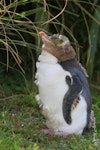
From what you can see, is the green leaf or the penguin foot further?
the green leaf

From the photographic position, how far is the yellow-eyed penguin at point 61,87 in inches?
96.3

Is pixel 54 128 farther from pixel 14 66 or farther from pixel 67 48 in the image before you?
pixel 14 66

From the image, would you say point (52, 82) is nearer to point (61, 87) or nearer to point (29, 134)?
point (61, 87)

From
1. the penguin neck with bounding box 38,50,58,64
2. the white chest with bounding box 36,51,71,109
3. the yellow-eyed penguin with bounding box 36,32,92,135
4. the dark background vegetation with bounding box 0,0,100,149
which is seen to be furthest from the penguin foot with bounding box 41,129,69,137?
the dark background vegetation with bounding box 0,0,100,149

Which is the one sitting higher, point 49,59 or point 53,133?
point 49,59

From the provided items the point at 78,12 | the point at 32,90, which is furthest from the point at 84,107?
the point at 78,12

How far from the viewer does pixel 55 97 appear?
245 cm

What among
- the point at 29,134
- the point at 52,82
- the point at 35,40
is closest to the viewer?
the point at 52,82

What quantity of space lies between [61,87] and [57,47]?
0.63 ft

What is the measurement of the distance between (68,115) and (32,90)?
0.99 m

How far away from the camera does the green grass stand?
2.37 metres

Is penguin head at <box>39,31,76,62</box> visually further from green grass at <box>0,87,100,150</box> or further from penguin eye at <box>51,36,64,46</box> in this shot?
green grass at <box>0,87,100,150</box>

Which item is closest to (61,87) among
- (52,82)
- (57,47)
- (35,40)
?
(52,82)

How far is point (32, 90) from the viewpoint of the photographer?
3447 mm
